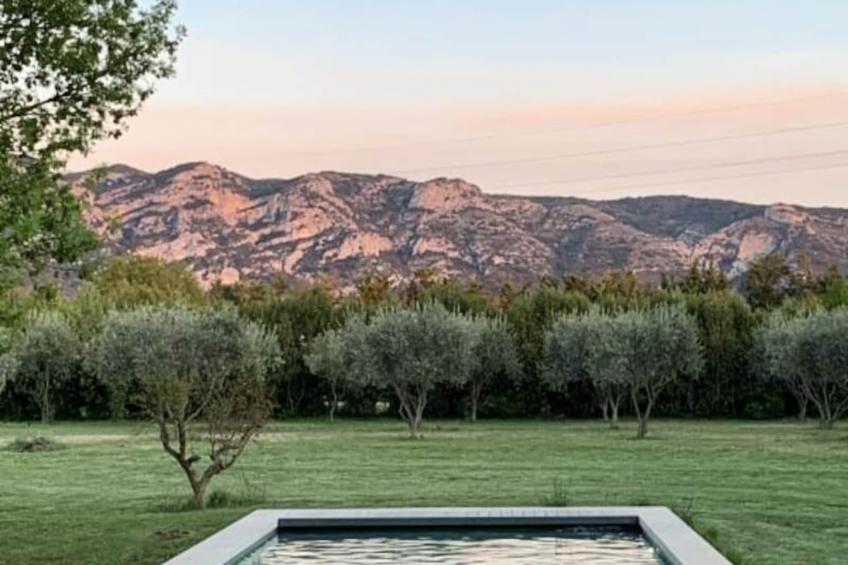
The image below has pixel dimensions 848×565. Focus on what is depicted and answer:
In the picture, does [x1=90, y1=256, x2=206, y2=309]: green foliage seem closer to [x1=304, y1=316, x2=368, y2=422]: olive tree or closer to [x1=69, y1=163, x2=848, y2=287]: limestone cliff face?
[x1=304, y1=316, x2=368, y2=422]: olive tree

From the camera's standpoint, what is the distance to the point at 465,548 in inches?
493

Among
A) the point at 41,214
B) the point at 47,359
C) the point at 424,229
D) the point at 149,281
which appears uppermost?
the point at 424,229

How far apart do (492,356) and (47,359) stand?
723 inches

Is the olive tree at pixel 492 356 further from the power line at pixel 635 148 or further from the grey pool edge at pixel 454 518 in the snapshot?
the grey pool edge at pixel 454 518

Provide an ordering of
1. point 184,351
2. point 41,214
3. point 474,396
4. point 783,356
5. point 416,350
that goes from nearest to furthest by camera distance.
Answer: point 41,214, point 184,351, point 416,350, point 783,356, point 474,396

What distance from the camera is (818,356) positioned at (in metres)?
39.9

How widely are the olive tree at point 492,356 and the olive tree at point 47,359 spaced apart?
54.7 ft

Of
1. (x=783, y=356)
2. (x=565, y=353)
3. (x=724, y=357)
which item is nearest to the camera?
Result: (x=783, y=356)

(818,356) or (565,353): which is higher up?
(565,353)

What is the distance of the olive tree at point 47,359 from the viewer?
49.7 metres

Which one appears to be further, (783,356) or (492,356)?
(492,356)

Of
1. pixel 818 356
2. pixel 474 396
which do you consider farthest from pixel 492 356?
pixel 818 356

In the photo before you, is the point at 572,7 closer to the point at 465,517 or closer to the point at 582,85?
the point at 582,85

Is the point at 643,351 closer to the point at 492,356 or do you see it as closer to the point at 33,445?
the point at 492,356
